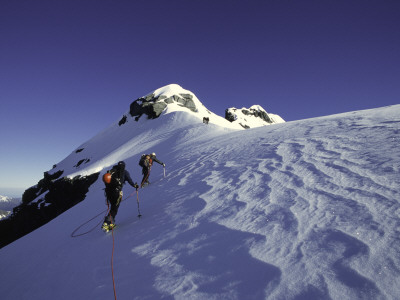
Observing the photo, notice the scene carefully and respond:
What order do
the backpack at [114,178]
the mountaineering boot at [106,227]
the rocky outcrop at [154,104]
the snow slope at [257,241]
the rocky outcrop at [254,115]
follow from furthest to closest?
the rocky outcrop at [254,115]
the rocky outcrop at [154,104]
the backpack at [114,178]
the mountaineering boot at [106,227]
the snow slope at [257,241]

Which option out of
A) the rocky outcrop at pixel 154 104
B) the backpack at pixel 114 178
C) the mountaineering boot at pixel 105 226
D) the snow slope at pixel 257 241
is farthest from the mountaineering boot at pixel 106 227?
the rocky outcrop at pixel 154 104

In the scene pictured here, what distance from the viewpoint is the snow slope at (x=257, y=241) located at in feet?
7.85

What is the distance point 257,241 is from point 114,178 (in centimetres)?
429

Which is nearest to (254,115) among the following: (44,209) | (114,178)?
(44,209)

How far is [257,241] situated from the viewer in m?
3.11

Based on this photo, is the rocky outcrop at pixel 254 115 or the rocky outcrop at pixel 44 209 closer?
the rocky outcrop at pixel 44 209

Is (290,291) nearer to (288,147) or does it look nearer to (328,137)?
(288,147)

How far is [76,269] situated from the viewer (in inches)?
159

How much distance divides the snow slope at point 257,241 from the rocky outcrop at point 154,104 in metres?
40.7

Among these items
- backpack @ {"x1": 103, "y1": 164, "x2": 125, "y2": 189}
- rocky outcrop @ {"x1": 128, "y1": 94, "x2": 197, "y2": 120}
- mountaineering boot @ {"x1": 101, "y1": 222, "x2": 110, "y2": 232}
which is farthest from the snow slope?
rocky outcrop @ {"x1": 128, "y1": 94, "x2": 197, "y2": 120}

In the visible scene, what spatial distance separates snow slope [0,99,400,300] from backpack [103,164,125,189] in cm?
114

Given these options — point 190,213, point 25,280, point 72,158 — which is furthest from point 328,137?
point 72,158

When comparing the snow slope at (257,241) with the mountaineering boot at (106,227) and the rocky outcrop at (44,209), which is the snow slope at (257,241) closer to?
the mountaineering boot at (106,227)

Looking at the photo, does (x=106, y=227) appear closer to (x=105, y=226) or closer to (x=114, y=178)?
(x=105, y=226)
